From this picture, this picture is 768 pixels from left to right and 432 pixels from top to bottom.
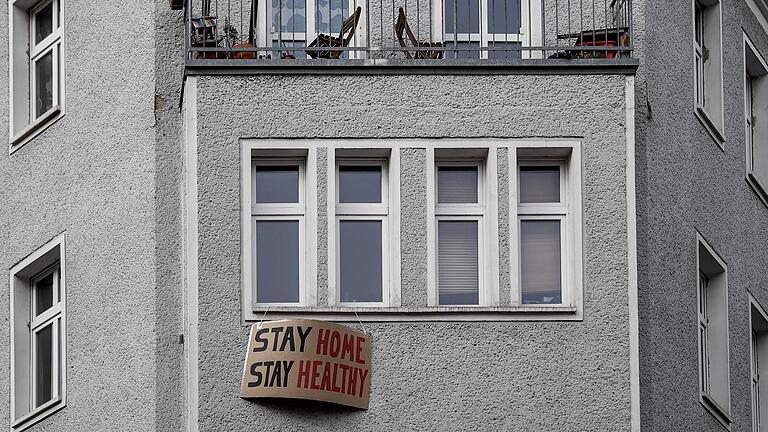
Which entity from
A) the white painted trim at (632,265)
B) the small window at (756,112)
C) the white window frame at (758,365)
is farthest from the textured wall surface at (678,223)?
the small window at (756,112)

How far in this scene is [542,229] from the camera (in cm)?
2275

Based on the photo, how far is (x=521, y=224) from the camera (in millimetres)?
22719

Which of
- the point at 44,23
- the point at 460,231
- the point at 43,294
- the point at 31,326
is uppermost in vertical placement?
the point at 44,23

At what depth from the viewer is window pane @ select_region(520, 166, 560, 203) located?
22828 millimetres

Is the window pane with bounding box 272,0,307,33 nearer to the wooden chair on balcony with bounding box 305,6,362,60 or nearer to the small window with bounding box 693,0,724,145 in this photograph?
the wooden chair on balcony with bounding box 305,6,362,60

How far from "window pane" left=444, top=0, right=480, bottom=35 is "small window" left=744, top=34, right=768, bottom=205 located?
16.3ft

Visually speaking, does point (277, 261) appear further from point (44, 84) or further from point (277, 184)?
point (44, 84)

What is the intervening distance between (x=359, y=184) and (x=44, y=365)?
14.4ft

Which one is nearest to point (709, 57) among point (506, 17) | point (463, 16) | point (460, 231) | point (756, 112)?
point (756, 112)

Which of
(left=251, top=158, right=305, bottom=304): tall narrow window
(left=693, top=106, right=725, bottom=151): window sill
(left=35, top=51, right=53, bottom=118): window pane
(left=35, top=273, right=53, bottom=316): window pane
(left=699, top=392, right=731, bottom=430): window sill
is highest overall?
(left=35, top=51, right=53, bottom=118): window pane

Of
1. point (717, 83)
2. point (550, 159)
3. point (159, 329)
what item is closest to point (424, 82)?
point (550, 159)

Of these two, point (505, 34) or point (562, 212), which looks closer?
point (562, 212)

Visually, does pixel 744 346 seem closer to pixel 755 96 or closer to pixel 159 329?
pixel 755 96

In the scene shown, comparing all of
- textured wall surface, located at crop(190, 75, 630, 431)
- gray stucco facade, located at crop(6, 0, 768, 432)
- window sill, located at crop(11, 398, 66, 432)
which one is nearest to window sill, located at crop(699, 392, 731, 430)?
gray stucco facade, located at crop(6, 0, 768, 432)
